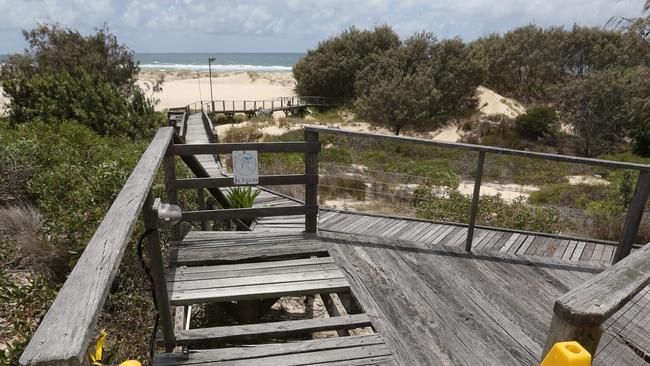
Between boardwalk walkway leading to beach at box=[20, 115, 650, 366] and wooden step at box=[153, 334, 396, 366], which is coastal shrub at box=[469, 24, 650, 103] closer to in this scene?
boardwalk walkway leading to beach at box=[20, 115, 650, 366]

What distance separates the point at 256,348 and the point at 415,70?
104ft

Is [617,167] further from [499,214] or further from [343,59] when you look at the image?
[343,59]

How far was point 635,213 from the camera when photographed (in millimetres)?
3672

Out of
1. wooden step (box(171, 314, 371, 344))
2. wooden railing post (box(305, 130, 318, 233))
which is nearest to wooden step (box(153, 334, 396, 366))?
wooden step (box(171, 314, 371, 344))

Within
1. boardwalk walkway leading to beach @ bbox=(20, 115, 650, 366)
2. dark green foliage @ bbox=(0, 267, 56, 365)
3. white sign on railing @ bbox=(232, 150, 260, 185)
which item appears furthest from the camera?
white sign on railing @ bbox=(232, 150, 260, 185)

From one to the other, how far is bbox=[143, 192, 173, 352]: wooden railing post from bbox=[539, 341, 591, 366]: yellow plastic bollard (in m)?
1.82

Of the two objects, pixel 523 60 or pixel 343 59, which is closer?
pixel 523 60

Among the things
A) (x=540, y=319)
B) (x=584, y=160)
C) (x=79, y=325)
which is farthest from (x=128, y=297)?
(x=584, y=160)

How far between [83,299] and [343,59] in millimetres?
38315

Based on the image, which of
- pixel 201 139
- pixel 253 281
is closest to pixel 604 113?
pixel 201 139

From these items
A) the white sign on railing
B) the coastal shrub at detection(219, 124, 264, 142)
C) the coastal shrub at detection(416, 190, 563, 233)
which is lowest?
the coastal shrub at detection(219, 124, 264, 142)

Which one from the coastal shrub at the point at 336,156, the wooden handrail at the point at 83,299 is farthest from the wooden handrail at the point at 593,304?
the coastal shrub at the point at 336,156

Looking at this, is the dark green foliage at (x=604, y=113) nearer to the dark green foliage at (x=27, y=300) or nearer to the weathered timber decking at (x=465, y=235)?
the weathered timber decking at (x=465, y=235)

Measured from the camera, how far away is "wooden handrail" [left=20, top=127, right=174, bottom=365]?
0.81 m
